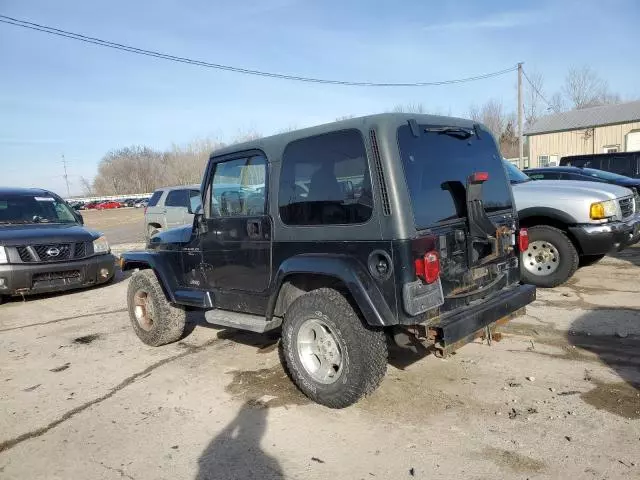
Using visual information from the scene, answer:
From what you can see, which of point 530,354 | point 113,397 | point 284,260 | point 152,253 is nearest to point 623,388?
point 530,354

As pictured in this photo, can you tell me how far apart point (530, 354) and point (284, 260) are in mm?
2464

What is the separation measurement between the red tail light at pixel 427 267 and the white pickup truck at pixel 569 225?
12.9ft

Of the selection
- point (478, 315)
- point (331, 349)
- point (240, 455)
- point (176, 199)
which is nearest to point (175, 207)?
point (176, 199)

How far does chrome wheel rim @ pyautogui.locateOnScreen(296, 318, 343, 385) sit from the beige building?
110 feet

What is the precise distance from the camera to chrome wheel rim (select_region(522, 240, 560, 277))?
6555mm

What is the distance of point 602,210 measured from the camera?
630cm

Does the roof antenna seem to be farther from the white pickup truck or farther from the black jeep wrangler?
the white pickup truck

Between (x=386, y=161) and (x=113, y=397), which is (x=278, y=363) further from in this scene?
(x=386, y=161)

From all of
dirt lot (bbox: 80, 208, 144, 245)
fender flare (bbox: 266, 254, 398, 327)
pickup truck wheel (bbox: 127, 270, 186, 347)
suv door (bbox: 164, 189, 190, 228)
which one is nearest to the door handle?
fender flare (bbox: 266, 254, 398, 327)

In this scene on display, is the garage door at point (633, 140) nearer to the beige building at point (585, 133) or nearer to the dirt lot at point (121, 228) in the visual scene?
the beige building at point (585, 133)

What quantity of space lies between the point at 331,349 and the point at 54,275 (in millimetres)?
6332

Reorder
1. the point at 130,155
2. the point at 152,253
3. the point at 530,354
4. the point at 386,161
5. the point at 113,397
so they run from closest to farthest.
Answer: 1. the point at 386,161
2. the point at 113,397
3. the point at 530,354
4. the point at 152,253
5. the point at 130,155

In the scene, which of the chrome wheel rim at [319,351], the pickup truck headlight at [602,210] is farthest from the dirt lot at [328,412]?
the pickup truck headlight at [602,210]

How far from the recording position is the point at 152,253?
5379mm
